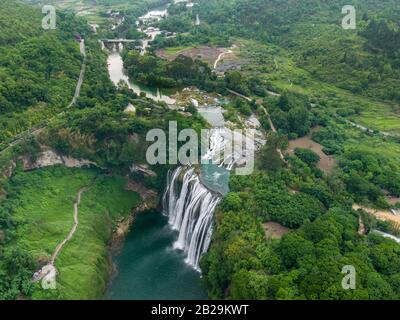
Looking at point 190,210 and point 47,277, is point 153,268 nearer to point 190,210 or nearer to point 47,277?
point 190,210

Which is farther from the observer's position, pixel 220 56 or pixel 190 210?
pixel 220 56

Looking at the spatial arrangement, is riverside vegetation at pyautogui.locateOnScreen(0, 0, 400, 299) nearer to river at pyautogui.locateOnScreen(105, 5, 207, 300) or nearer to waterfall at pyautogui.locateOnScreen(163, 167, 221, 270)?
river at pyautogui.locateOnScreen(105, 5, 207, 300)

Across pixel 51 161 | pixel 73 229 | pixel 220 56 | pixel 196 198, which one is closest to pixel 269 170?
pixel 196 198

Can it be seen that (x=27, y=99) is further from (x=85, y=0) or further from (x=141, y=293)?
(x=85, y=0)

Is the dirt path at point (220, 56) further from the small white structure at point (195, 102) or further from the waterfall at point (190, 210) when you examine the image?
the waterfall at point (190, 210)

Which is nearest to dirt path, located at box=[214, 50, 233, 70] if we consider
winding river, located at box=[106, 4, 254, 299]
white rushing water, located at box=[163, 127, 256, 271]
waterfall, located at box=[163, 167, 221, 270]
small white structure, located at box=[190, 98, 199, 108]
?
small white structure, located at box=[190, 98, 199, 108]

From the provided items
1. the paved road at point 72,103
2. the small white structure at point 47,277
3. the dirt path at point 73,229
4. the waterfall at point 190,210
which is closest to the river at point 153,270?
the waterfall at point 190,210

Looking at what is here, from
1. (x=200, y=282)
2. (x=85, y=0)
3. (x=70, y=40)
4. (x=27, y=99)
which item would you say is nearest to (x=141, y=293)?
(x=200, y=282)

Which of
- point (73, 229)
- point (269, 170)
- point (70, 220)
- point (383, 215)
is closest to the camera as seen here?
point (383, 215)
